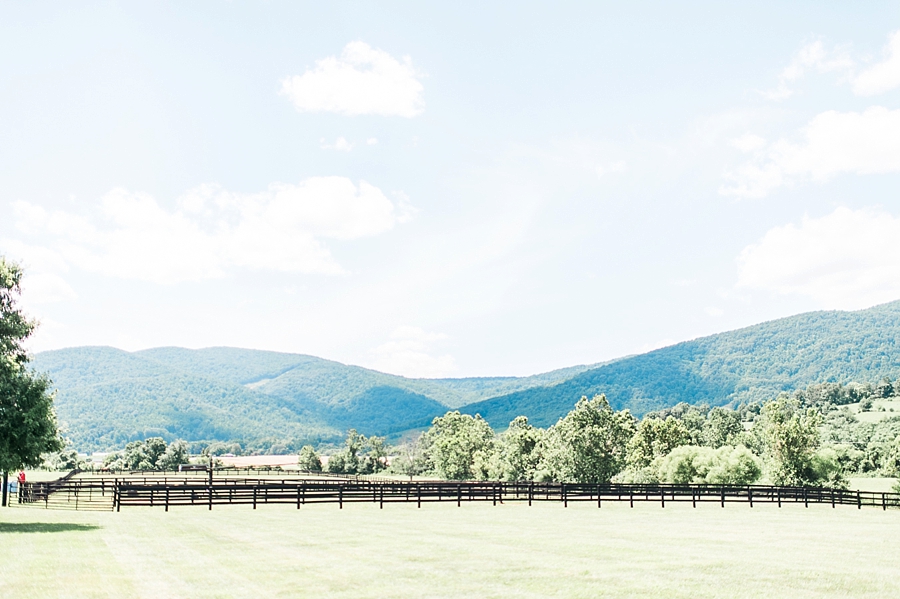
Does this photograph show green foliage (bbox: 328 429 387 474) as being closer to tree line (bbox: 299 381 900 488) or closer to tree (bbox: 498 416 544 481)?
tree line (bbox: 299 381 900 488)

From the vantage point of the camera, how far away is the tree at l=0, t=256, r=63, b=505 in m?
29.1

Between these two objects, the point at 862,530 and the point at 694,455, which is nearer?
the point at 862,530

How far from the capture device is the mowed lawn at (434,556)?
1570 centimetres

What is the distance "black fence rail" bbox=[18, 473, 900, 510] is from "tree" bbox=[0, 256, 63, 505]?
31.6ft

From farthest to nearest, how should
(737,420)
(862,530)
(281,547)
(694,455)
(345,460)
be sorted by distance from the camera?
(737,420) → (345,460) → (694,455) → (862,530) → (281,547)

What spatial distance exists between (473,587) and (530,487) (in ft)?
105

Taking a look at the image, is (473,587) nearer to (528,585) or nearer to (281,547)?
(528,585)

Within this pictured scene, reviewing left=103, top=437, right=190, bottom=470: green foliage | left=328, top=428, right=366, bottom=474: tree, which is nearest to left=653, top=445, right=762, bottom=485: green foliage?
left=328, top=428, right=366, bottom=474: tree

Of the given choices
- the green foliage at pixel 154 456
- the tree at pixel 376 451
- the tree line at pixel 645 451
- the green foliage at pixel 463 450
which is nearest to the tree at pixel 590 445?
the tree line at pixel 645 451

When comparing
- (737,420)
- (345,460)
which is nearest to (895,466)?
(737,420)

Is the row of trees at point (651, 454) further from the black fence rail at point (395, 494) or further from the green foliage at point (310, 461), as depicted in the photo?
the green foliage at point (310, 461)

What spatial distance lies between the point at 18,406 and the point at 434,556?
19.9 meters

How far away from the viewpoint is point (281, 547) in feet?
71.7

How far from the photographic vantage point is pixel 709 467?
245ft
